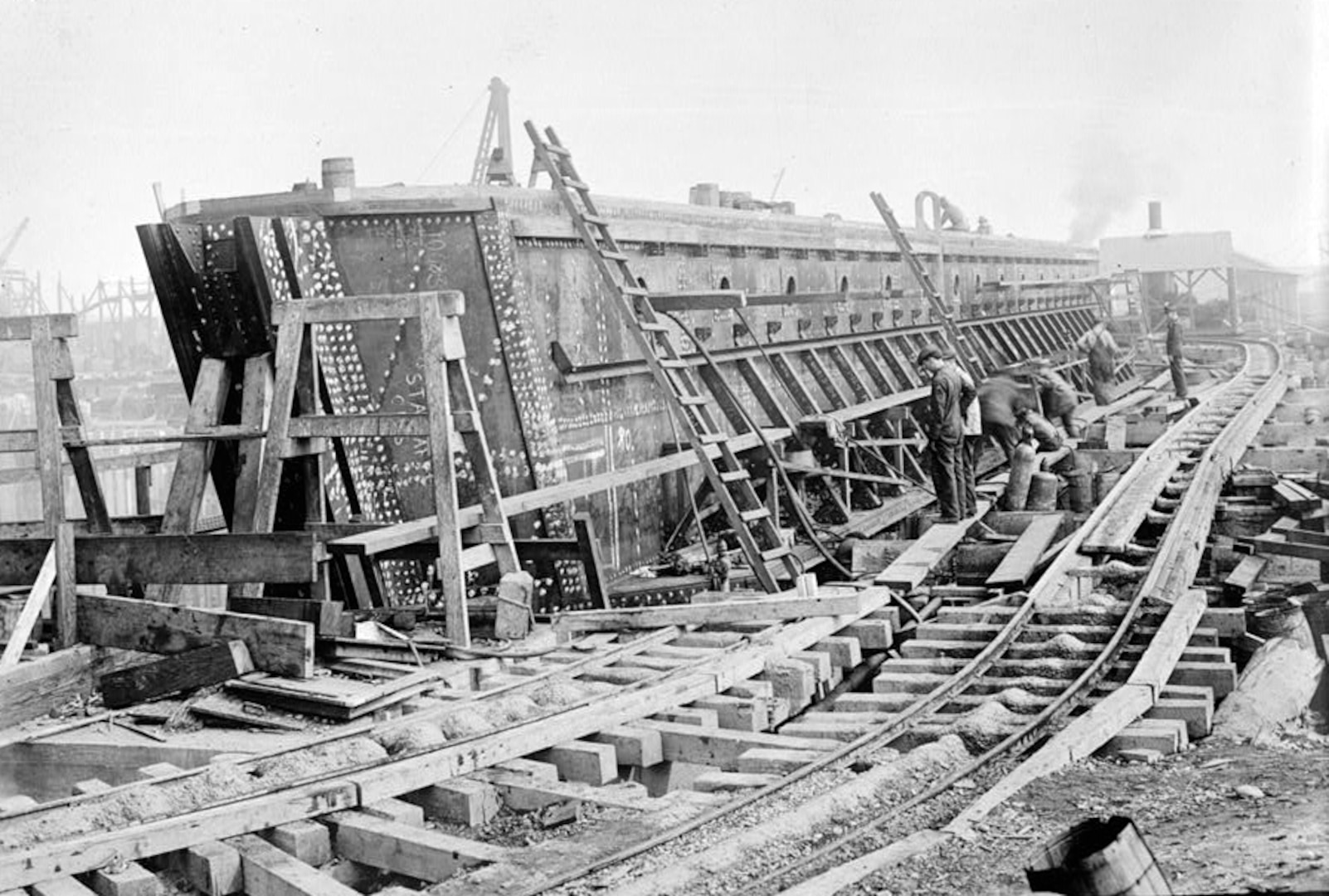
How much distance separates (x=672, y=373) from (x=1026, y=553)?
10.2 ft

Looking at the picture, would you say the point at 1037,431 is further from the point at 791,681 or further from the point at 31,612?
the point at 31,612

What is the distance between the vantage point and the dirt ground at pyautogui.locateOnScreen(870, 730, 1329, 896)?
4914 millimetres

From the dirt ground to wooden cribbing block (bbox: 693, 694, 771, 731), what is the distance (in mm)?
1571

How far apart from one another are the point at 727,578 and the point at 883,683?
2.79 m

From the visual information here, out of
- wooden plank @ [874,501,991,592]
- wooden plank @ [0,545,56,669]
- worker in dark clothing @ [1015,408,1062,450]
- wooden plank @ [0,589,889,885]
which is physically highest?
worker in dark clothing @ [1015,408,1062,450]

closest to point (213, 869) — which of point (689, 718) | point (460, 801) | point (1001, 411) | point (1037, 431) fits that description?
point (460, 801)

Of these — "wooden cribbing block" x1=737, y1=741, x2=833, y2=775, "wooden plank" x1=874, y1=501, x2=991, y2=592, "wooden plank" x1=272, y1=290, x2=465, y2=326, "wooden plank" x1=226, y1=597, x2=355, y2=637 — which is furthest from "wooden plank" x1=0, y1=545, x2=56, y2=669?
"wooden plank" x1=874, y1=501, x2=991, y2=592

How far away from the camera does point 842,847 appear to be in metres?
5.52

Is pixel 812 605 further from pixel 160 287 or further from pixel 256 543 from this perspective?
pixel 160 287

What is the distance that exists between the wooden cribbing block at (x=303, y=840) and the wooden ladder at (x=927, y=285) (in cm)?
1743

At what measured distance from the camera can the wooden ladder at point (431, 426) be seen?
8273 millimetres

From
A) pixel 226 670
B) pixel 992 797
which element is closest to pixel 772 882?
pixel 992 797

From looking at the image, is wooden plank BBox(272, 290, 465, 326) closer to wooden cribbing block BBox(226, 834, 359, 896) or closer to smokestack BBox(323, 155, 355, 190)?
smokestack BBox(323, 155, 355, 190)

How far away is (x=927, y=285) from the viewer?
22.4 metres
